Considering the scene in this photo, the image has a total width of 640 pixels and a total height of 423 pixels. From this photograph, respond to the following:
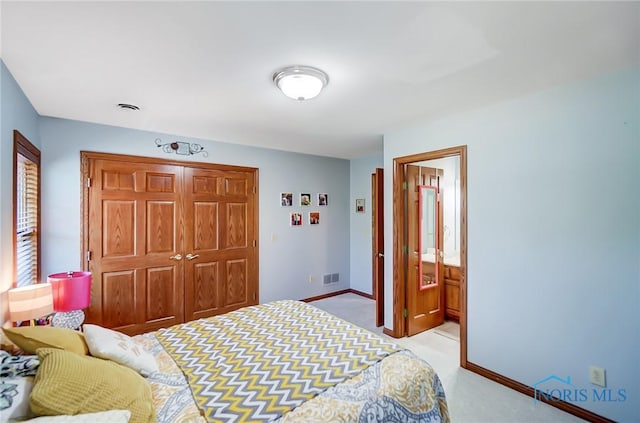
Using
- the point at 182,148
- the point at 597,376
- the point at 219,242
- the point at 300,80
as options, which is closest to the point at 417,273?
the point at 597,376

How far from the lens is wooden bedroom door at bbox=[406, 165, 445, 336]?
3416 mm

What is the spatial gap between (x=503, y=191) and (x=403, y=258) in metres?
1.27

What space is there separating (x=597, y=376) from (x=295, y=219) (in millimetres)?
3506

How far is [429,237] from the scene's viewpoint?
12.4 feet

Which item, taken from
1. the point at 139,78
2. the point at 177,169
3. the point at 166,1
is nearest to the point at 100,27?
the point at 166,1

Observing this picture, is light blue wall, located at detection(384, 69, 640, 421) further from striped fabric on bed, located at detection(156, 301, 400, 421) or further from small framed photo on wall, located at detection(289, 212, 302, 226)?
small framed photo on wall, located at detection(289, 212, 302, 226)

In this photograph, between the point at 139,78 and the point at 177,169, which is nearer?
the point at 139,78

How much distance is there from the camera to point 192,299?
3.61 meters

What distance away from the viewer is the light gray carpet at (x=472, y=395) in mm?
2068

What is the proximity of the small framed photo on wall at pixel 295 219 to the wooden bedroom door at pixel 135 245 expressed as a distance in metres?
1.55

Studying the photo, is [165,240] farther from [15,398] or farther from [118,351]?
[15,398]

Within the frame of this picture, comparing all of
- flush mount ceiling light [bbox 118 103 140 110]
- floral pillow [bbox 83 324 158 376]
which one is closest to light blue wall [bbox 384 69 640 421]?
floral pillow [bbox 83 324 158 376]

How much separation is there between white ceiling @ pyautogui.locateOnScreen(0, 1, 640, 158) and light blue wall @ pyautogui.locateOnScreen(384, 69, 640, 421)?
0.80 feet

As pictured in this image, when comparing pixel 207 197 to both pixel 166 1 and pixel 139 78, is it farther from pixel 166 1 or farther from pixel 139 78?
pixel 166 1
